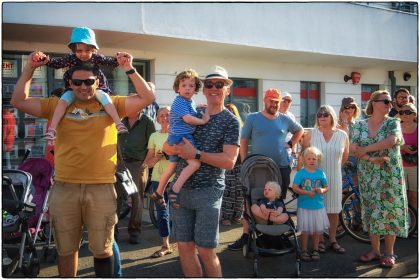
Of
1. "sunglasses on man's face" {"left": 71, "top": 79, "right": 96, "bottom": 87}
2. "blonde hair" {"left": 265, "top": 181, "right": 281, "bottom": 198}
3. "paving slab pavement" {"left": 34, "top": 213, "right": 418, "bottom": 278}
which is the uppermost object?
"sunglasses on man's face" {"left": 71, "top": 79, "right": 96, "bottom": 87}

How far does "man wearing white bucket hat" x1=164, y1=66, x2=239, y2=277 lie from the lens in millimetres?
3717

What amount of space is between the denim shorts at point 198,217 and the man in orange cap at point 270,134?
196 cm

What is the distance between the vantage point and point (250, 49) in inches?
425

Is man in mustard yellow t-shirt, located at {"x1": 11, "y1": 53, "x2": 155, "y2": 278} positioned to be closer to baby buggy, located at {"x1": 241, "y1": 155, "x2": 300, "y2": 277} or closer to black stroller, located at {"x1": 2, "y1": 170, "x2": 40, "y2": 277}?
black stroller, located at {"x1": 2, "y1": 170, "x2": 40, "y2": 277}

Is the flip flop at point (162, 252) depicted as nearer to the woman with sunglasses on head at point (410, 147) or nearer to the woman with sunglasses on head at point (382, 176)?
the woman with sunglasses on head at point (382, 176)

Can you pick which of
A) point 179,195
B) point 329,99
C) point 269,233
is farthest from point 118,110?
point 329,99

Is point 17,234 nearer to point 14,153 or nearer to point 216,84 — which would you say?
point 216,84

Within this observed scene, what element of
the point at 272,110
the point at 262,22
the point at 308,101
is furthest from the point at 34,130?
the point at 308,101

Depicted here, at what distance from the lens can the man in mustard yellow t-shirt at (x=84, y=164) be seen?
3672 millimetres

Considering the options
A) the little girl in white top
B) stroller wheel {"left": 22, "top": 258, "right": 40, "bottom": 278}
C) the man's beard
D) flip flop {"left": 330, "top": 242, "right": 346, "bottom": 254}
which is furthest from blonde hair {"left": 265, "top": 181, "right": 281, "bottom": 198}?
stroller wheel {"left": 22, "top": 258, "right": 40, "bottom": 278}

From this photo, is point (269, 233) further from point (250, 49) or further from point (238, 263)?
point (250, 49)

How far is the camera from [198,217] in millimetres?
3738

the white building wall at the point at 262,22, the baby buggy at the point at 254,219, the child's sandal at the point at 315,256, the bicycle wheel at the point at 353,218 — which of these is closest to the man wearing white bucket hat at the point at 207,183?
the baby buggy at the point at 254,219

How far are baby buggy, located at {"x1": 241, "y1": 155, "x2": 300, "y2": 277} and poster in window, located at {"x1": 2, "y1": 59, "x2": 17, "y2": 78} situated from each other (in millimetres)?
5687
